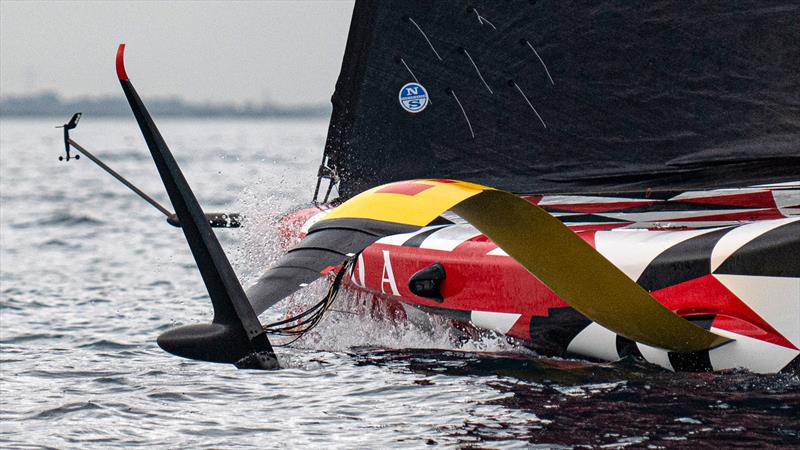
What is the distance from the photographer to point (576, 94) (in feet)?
15.8

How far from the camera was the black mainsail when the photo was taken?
14.3 ft

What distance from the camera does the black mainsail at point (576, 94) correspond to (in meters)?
4.34

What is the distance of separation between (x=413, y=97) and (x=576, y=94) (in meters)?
0.92

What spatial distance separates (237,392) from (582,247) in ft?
4.64

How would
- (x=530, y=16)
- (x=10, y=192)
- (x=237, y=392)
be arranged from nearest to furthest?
(x=237, y=392) → (x=530, y=16) → (x=10, y=192)

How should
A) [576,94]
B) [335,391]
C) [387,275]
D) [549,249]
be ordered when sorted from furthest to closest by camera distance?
1. [387,275]
2. [576,94]
3. [335,391]
4. [549,249]

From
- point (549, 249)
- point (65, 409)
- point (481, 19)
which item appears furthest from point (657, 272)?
point (65, 409)

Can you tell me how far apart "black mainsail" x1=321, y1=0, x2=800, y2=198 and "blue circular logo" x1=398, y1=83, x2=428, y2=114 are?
0.03 meters

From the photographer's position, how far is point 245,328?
3.09 m

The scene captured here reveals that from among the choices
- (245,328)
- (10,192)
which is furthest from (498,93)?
(10,192)

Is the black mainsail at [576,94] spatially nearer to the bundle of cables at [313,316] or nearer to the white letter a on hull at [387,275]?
the white letter a on hull at [387,275]

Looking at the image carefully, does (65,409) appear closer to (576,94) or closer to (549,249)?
(549,249)

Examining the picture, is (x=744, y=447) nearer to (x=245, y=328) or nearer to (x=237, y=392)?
(x=245, y=328)

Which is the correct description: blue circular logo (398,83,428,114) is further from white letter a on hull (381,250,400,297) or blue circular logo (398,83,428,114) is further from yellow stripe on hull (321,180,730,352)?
A: yellow stripe on hull (321,180,730,352)
